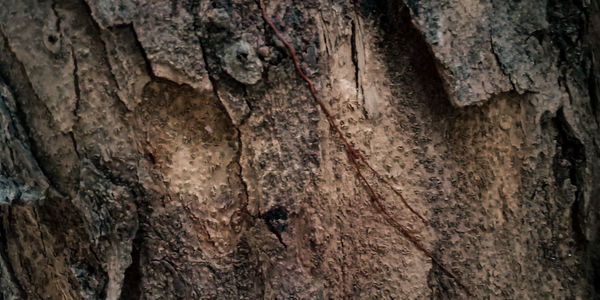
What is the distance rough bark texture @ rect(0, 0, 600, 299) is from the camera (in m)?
0.86

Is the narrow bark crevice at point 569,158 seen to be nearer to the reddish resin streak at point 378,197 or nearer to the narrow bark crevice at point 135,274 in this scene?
the reddish resin streak at point 378,197

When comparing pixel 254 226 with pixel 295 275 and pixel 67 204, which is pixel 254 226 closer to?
pixel 295 275

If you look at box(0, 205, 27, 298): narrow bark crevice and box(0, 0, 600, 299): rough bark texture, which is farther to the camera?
box(0, 205, 27, 298): narrow bark crevice

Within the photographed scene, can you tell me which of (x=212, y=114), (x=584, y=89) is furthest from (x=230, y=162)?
(x=584, y=89)

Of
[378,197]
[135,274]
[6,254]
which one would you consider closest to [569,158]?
[378,197]

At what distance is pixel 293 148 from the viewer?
897 millimetres

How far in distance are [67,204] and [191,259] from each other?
0.26 metres

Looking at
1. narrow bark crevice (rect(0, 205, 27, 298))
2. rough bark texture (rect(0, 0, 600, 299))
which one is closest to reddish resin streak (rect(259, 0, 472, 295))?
rough bark texture (rect(0, 0, 600, 299))

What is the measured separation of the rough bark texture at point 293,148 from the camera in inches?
33.8

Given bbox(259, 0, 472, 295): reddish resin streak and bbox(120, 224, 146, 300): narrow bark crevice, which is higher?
bbox(259, 0, 472, 295): reddish resin streak

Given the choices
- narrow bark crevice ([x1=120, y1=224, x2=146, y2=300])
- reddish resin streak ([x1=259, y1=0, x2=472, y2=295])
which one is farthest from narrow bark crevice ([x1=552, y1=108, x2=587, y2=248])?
narrow bark crevice ([x1=120, y1=224, x2=146, y2=300])

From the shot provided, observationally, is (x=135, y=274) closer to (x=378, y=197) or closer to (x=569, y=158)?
(x=378, y=197)

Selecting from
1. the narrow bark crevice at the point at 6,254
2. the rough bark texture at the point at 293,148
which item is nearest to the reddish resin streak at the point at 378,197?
the rough bark texture at the point at 293,148

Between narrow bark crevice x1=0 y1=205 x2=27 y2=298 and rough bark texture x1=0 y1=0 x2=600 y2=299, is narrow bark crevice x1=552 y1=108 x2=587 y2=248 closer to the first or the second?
rough bark texture x1=0 y1=0 x2=600 y2=299
